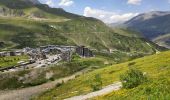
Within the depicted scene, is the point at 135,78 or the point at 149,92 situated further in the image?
the point at 135,78

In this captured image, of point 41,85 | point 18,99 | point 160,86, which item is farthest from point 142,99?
point 41,85

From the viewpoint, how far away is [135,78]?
2168 inches

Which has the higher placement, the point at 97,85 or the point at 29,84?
the point at 97,85

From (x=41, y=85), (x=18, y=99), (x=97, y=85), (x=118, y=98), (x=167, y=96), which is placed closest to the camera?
(x=167, y=96)

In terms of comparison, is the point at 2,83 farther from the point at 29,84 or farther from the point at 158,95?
the point at 158,95

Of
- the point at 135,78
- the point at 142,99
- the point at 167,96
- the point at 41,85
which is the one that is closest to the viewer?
the point at 167,96

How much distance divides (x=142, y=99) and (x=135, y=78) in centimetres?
1965

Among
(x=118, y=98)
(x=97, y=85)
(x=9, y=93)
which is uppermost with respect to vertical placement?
(x=118, y=98)

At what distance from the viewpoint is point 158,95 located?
34969 millimetres

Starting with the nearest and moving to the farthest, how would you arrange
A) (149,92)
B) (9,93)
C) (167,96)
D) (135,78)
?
(167,96) < (149,92) < (135,78) < (9,93)

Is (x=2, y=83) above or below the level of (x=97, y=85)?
below

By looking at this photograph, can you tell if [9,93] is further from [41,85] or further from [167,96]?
[167,96]

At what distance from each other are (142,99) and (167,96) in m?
2.84

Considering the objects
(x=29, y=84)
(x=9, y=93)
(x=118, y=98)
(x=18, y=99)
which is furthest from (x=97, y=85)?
(x=29, y=84)
